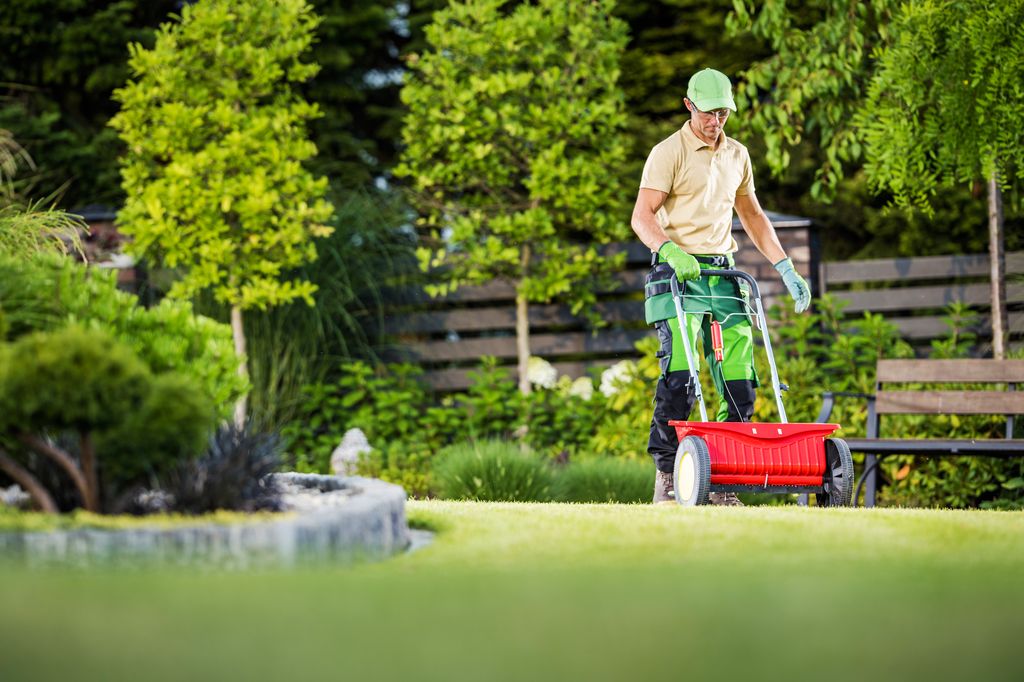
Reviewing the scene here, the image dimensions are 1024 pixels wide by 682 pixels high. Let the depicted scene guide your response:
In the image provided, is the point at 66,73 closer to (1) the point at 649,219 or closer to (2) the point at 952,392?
(1) the point at 649,219

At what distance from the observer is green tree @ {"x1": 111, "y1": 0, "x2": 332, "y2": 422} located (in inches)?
331

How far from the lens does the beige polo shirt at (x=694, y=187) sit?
213 inches

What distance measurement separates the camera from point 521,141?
9.25 metres

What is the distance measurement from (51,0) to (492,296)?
15.8 feet

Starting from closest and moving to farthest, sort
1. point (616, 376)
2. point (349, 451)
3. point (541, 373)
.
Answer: point (349, 451), point (616, 376), point (541, 373)

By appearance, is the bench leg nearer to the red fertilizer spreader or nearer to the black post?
the black post

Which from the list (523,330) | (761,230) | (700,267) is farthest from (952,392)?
(523,330)

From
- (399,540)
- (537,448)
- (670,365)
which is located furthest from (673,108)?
(399,540)

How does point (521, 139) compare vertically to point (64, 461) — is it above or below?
above

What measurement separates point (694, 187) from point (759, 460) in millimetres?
1216

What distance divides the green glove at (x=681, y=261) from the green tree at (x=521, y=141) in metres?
3.73

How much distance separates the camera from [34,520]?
129 inches

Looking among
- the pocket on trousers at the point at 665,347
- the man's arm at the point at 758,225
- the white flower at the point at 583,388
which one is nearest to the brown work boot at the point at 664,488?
the pocket on trousers at the point at 665,347

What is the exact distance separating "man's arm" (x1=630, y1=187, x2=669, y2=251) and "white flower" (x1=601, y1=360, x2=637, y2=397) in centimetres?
325
